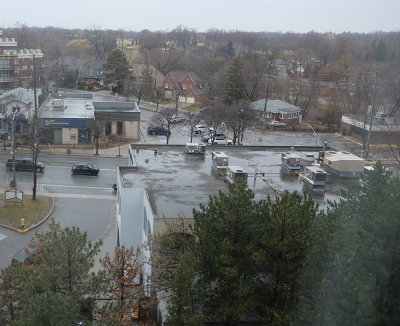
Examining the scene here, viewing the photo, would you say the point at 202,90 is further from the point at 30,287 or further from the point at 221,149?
the point at 30,287

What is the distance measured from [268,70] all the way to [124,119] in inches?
1177

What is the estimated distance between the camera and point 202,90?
59.0 metres

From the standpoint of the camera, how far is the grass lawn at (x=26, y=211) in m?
20.5

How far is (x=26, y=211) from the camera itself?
70.9 ft

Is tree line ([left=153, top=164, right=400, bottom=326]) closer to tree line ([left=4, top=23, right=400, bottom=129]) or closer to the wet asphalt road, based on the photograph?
the wet asphalt road

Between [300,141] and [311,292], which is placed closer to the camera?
[311,292]

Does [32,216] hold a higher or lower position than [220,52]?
lower

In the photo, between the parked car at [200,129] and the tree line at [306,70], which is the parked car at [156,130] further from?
the tree line at [306,70]

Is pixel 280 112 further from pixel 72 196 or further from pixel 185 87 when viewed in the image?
pixel 72 196

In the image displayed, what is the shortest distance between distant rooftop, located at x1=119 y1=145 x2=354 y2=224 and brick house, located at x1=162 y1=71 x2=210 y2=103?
116 feet

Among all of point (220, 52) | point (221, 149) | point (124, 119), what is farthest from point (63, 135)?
point (220, 52)

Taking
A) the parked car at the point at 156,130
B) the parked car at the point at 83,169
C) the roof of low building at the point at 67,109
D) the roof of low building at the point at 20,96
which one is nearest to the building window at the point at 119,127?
the roof of low building at the point at 67,109

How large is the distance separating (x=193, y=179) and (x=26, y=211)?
930 cm

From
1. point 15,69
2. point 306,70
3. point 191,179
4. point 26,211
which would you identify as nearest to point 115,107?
point 15,69
